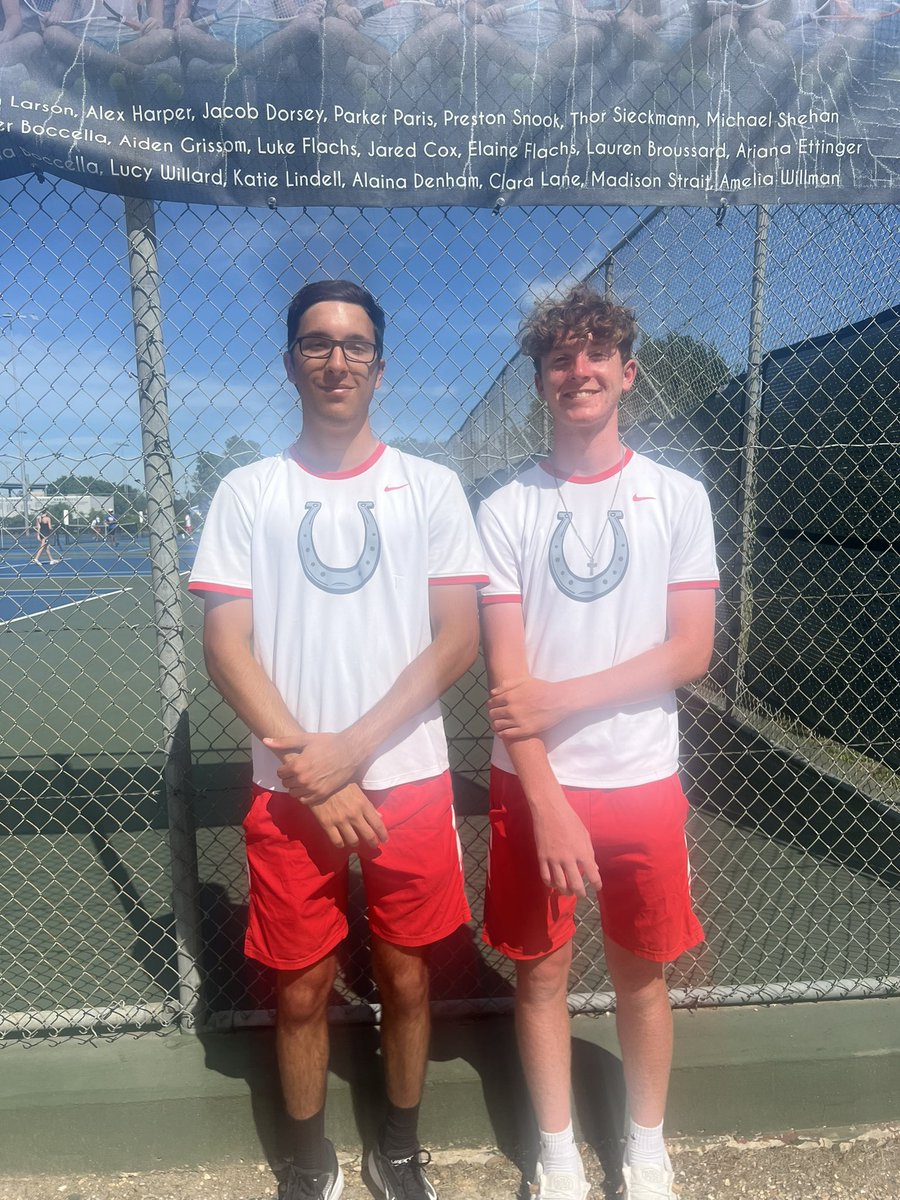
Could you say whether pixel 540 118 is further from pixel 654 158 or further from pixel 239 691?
pixel 239 691

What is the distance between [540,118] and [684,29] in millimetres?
441

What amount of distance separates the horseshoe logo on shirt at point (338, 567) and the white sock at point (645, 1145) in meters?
1.54

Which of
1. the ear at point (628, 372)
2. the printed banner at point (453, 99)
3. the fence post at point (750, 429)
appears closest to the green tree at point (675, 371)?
the fence post at point (750, 429)

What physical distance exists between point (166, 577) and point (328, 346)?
0.87 metres

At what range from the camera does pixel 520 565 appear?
2018 millimetres

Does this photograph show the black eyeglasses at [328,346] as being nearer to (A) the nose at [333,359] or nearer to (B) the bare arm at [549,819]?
(A) the nose at [333,359]

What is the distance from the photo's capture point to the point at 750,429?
488 cm

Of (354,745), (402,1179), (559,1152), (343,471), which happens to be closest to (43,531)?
(343,471)

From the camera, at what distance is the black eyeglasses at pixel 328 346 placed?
76.3 inches

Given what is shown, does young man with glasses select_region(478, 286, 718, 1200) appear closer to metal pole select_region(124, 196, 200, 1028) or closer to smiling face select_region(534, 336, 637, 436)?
smiling face select_region(534, 336, 637, 436)

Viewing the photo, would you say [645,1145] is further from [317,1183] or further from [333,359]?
[333,359]

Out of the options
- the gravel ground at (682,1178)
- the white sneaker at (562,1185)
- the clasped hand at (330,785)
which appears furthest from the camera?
the gravel ground at (682,1178)

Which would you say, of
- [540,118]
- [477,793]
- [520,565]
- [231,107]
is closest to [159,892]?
[477,793]

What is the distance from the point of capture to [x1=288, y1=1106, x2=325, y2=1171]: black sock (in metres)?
2.15
